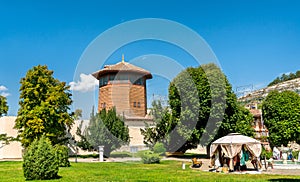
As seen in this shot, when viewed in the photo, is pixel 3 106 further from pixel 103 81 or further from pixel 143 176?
pixel 143 176

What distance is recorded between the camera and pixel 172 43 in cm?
2873

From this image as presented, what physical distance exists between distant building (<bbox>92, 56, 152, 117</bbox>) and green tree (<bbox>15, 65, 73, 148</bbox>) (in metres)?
11.3

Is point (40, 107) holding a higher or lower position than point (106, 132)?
higher

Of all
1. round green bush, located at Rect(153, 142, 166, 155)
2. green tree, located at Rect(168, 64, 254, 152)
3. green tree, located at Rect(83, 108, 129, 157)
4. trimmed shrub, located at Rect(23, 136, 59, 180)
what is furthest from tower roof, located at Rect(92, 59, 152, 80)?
trimmed shrub, located at Rect(23, 136, 59, 180)

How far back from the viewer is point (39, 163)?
39.9 feet

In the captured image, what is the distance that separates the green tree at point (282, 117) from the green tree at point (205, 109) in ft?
23.9

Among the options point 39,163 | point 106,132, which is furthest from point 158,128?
point 39,163

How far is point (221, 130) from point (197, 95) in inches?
143

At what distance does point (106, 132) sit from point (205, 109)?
9016 mm

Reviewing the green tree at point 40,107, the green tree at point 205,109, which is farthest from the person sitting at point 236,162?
the green tree at point 40,107

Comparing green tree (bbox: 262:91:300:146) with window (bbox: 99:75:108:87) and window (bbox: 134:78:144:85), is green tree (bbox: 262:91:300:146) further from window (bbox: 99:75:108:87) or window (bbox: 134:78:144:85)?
window (bbox: 99:75:108:87)

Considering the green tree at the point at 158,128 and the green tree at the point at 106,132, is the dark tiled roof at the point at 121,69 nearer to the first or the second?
the green tree at the point at 158,128

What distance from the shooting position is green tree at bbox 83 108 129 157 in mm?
27188

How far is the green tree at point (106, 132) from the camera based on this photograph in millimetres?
27188
